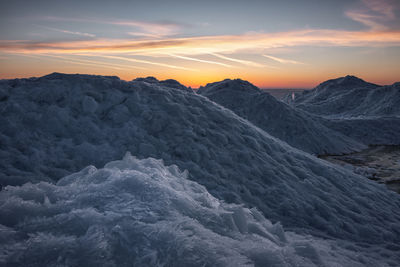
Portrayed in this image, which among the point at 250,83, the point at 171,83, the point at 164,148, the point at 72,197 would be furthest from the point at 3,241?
the point at 250,83

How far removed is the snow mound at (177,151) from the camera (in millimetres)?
5441

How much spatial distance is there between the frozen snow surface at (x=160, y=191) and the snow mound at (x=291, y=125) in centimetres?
844

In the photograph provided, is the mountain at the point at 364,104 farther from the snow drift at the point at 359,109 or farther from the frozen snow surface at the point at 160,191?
the frozen snow surface at the point at 160,191

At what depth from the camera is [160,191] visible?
11.3 ft

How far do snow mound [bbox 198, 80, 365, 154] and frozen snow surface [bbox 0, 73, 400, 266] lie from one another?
8442mm

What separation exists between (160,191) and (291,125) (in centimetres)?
1629

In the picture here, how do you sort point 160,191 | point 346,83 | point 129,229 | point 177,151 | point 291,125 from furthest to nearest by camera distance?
point 346,83
point 291,125
point 177,151
point 160,191
point 129,229

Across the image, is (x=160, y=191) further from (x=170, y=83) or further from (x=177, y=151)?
(x=170, y=83)

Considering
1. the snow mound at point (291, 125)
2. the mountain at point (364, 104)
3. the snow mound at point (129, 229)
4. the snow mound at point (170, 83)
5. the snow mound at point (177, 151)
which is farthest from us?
the mountain at point (364, 104)

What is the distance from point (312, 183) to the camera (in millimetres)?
6910

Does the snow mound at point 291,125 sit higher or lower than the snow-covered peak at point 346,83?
lower

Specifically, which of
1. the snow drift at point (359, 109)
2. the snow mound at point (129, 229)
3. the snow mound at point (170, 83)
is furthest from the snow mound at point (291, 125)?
the snow mound at point (129, 229)

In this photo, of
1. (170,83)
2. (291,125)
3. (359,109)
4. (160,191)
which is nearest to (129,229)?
(160,191)

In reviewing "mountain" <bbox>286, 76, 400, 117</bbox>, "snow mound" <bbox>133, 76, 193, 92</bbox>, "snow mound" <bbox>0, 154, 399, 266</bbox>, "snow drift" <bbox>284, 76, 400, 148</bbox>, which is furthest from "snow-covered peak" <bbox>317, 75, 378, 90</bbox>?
"snow mound" <bbox>0, 154, 399, 266</bbox>
